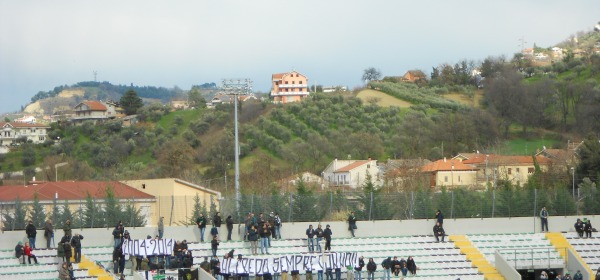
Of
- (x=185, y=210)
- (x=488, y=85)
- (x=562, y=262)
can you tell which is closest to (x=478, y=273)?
(x=562, y=262)

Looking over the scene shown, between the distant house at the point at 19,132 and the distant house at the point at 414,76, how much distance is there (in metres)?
48.9

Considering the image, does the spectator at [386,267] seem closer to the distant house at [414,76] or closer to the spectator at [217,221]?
the spectator at [217,221]

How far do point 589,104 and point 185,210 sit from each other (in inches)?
2668

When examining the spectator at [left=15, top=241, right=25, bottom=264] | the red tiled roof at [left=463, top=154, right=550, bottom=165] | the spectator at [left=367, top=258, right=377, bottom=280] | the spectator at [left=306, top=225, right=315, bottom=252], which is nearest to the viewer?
the spectator at [left=15, top=241, right=25, bottom=264]

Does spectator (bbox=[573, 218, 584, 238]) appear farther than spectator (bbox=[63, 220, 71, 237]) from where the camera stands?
Yes

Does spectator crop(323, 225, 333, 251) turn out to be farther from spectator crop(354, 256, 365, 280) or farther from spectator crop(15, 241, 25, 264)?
spectator crop(15, 241, 25, 264)

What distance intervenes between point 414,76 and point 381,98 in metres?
29.3

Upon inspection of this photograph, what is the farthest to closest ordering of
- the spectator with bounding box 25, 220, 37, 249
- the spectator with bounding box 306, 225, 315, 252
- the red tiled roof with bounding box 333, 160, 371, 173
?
the red tiled roof with bounding box 333, 160, 371, 173
the spectator with bounding box 306, 225, 315, 252
the spectator with bounding box 25, 220, 37, 249

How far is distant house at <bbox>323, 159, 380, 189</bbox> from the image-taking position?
81188 millimetres

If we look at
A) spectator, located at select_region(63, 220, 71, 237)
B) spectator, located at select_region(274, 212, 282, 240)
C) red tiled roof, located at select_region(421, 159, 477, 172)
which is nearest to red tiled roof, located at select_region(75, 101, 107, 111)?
red tiled roof, located at select_region(421, 159, 477, 172)

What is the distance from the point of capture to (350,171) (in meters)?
82.1

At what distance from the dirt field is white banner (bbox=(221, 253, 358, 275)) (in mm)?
75259

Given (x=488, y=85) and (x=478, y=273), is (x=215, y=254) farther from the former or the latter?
(x=488, y=85)

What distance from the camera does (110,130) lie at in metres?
115
